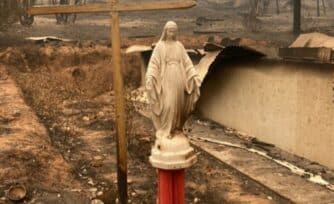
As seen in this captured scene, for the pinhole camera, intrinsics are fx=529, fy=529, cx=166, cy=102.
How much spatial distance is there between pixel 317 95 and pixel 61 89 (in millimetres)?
10430

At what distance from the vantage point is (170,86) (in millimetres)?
5539

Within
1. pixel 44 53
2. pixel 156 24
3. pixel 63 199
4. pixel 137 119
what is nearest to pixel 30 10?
pixel 63 199

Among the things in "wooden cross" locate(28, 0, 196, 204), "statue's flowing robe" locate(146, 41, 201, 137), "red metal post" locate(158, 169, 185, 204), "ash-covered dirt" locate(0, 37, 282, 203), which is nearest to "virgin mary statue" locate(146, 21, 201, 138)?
"statue's flowing robe" locate(146, 41, 201, 137)

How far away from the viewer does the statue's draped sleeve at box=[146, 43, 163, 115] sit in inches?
220

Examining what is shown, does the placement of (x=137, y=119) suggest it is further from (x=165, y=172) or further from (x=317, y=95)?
(x=165, y=172)

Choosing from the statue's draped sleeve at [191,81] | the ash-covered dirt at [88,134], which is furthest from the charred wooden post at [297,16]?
the statue's draped sleeve at [191,81]

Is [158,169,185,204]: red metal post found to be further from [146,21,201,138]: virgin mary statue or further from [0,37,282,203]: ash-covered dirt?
[0,37,282,203]: ash-covered dirt

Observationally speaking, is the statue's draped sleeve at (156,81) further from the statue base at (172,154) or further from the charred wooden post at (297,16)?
the charred wooden post at (297,16)

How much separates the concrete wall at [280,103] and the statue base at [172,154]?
5612 mm

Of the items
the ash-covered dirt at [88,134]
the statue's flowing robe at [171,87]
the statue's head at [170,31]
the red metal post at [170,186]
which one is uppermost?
the statue's head at [170,31]

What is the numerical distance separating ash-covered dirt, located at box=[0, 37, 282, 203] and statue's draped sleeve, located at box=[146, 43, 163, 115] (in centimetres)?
317

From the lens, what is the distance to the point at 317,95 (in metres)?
10.8

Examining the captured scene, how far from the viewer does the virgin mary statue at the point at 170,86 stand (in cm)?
554

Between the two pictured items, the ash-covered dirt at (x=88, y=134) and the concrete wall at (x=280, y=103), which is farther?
the concrete wall at (x=280, y=103)
